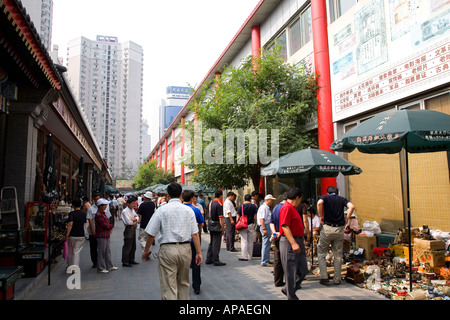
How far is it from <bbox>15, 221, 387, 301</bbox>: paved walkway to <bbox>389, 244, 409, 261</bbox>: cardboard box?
1.68m

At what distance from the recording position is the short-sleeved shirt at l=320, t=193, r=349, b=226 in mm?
6369

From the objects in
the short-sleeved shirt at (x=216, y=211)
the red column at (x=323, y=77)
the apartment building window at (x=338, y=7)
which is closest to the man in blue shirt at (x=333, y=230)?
the short-sleeved shirt at (x=216, y=211)

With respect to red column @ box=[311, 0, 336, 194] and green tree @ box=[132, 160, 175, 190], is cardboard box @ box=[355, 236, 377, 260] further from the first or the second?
green tree @ box=[132, 160, 175, 190]

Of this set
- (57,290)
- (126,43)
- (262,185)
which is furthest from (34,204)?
(126,43)

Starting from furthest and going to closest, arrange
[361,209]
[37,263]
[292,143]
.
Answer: [292,143], [361,209], [37,263]

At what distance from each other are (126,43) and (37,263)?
124070mm

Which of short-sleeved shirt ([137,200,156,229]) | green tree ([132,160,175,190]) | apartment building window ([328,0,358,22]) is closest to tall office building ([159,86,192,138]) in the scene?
green tree ([132,160,175,190])

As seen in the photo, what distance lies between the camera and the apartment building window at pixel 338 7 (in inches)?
400

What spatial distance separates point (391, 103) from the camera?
27.4 feet

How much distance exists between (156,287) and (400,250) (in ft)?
17.8

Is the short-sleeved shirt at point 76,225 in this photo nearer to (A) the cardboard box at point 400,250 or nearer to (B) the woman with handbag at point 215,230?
(B) the woman with handbag at point 215,230
